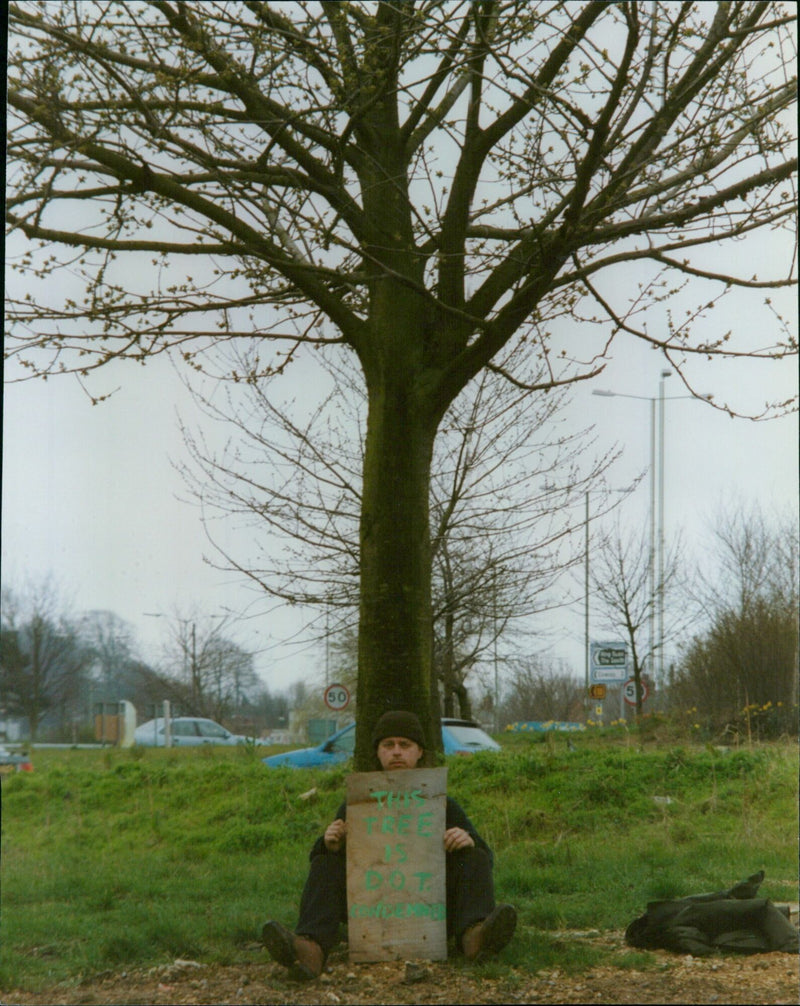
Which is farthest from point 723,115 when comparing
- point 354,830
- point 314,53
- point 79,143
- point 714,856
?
point 714,856

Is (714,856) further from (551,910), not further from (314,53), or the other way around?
(314,53)

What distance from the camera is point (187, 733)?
15516mm

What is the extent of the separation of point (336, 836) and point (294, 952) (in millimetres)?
483

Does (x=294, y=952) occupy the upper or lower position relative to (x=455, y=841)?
lower

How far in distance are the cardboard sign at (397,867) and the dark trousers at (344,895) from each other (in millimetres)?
88

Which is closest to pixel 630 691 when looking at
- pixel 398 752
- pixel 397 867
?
pixel 398 752

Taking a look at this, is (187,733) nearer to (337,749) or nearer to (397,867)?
(337,749)

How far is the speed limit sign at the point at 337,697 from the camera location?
46.5 feet

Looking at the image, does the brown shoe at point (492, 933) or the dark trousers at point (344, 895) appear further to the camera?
the dark trousers at point (344, 895)

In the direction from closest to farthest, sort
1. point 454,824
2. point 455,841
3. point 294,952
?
1. point 294,952
2. point 455,841
3. point 454,824

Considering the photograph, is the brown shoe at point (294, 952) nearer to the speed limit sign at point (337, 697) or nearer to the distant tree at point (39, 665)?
the distant tree at point (39, 665)

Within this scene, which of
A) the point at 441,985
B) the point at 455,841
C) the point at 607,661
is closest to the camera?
the point at 441,985

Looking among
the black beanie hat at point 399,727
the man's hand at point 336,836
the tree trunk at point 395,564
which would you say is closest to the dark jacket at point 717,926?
the tree trunk at point 395,564

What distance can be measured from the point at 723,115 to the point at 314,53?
2129 millimetres
